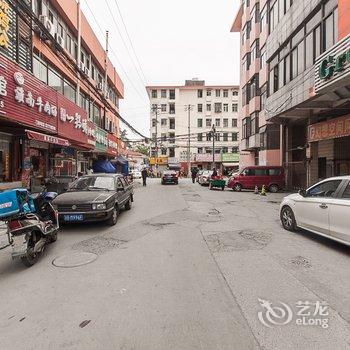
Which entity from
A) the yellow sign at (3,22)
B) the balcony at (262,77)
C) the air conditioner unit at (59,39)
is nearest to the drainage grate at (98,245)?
the yellow sign at (3,22)

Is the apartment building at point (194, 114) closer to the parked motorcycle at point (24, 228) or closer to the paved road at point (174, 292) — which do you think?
the paved road at point (174, 292)

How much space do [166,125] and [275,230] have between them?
56.4 metres

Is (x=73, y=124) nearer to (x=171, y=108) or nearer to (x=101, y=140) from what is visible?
(x=101, y=140)

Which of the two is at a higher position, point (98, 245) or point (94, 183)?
point (94, 183)

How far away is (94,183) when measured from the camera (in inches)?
402

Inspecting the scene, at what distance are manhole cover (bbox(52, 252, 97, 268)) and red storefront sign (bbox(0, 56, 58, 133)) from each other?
231 inches

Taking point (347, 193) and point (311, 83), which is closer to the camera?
point (347, 193)

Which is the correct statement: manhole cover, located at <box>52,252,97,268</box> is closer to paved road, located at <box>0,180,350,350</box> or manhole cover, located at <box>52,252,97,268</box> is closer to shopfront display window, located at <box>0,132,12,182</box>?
paved road, located at <box>0,180,350,350</box>

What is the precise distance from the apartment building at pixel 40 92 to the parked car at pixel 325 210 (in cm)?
914

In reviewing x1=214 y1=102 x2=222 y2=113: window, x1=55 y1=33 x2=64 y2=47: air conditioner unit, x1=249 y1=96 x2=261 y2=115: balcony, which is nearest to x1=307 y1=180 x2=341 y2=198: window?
x1=55 y1=33 x2=64 y2=47: air conditioner unit

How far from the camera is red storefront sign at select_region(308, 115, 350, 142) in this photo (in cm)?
1302

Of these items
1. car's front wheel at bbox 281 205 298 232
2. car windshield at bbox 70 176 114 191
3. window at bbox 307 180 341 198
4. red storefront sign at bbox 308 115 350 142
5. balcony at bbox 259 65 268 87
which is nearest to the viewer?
window at bbox 307 180 341 198

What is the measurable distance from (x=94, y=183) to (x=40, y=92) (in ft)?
17.4

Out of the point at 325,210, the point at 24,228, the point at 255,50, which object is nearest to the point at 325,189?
the point at 325,210
